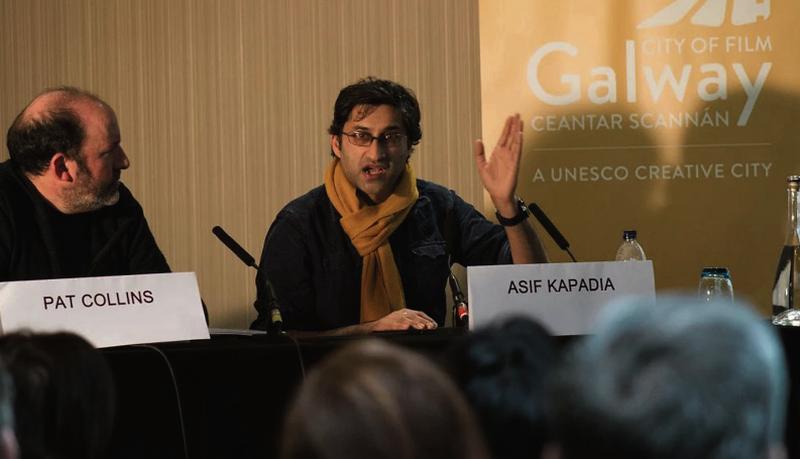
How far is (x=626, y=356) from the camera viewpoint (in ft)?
2.16

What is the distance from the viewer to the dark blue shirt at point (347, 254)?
3043mm

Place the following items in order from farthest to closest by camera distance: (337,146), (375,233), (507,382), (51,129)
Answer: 1. (337,146)
2. (375,233)
3. (51,129)
4. (507,382)

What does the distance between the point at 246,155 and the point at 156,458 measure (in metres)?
2.43

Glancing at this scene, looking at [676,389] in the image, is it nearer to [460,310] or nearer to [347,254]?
[460,310]

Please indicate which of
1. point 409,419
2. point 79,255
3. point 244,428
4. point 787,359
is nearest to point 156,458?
point 244,428

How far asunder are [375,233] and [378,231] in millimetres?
10

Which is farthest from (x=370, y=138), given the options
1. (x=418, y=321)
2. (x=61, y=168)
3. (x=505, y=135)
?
(x=61, y=168)

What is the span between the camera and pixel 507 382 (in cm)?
83

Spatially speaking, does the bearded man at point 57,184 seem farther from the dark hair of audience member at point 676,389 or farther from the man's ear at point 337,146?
the dark hair of audience member at point 676,389

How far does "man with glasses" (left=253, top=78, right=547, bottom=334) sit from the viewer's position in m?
3.02

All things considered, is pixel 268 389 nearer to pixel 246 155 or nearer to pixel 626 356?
pixel 626 356

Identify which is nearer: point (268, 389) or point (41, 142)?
point (268, 389)

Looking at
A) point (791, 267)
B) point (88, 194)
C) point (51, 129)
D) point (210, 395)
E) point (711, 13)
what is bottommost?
point (210, 395)

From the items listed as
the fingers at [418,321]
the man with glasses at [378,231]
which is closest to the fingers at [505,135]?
the man with glasses at [378,231]
